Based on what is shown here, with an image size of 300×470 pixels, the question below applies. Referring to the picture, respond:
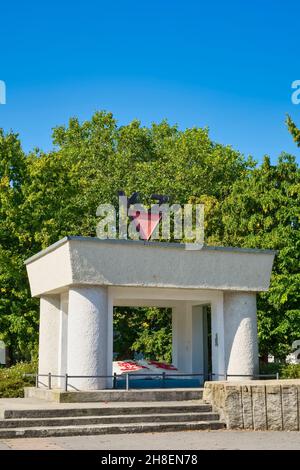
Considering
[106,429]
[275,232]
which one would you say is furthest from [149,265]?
[275,232]

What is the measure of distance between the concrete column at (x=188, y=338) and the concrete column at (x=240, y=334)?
309 cm

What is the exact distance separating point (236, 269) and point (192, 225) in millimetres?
18592

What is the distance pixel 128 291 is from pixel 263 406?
637 cm

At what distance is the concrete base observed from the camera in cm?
1708

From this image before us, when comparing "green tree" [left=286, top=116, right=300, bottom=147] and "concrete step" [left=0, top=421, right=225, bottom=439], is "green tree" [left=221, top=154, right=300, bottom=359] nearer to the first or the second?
"green tree" [left=286, top=116, right=300, bottom=147]

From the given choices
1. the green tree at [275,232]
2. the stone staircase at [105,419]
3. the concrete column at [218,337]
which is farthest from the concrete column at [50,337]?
the green tree at [275,232]

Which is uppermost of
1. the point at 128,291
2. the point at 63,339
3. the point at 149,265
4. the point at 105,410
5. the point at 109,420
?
the point at 149,265

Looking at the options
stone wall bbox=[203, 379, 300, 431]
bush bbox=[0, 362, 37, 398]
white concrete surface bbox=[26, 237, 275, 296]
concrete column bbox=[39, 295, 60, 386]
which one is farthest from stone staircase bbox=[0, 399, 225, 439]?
bush bbox=[0, 362, 37, 398]

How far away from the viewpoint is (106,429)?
14242mm

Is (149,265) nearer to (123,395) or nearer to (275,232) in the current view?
(123,395)

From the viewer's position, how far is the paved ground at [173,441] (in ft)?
40.1

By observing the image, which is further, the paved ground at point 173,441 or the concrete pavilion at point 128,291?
the concrete pavilion at point 128,291

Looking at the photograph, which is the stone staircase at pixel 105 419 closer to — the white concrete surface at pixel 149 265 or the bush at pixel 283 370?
the white concrete surface at pixel 149 265

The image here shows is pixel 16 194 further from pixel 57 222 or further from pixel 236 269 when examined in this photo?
pixel 236 269
